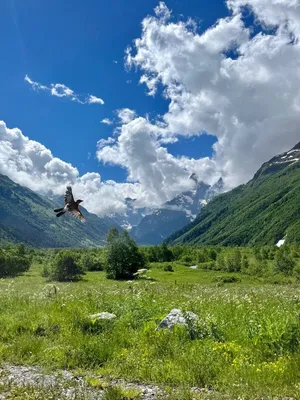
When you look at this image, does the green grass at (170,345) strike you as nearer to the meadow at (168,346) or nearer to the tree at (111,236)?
the meadow at (168,346)

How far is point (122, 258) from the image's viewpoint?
9925cm

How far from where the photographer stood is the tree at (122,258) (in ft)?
321

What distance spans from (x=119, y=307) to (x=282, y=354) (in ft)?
21.8

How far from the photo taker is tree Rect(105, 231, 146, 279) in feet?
321

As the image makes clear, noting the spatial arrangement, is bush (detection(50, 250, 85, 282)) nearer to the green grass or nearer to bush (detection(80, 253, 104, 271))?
bush (detection(80, 253, 104, 271))

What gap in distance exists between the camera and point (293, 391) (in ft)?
25.6

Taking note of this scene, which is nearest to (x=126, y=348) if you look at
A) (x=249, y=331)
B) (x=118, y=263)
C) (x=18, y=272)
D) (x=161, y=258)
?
(x=249, y=331)

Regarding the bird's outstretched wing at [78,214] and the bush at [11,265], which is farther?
the bush at [11,265]

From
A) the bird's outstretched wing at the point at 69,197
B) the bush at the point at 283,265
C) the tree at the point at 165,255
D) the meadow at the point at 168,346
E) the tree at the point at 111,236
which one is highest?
the bush at the point at 283,265

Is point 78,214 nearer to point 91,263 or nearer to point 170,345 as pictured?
point 170,345

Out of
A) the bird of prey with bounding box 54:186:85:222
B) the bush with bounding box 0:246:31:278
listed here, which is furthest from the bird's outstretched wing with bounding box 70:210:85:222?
the bush with bounding box 0:246:31:278

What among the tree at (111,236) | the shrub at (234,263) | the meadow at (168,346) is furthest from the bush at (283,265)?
the meadow at (168,346)

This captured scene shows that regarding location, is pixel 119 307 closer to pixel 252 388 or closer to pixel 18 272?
pixel 252 388

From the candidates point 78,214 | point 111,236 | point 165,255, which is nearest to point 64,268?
point 111,236
